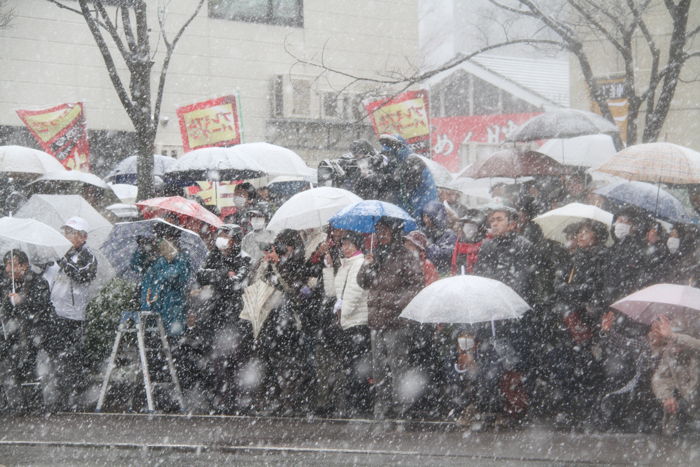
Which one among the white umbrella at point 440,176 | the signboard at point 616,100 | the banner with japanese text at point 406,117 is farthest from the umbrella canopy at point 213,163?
the signboard at point 616,100

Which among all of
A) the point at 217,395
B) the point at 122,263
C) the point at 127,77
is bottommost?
the point at 217,395

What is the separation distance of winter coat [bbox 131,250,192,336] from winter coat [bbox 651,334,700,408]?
14.9 ft

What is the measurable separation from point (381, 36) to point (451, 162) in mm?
3587

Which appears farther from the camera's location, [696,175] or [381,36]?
[381,36]

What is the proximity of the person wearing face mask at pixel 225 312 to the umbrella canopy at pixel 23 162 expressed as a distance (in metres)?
2.94

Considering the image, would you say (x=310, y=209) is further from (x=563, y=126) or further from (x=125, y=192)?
(x=125, y=192)

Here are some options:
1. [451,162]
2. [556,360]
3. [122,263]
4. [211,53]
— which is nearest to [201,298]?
[122,263]

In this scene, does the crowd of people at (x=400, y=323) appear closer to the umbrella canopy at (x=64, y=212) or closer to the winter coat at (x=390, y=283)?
the winter coat at (x=390, y=283)

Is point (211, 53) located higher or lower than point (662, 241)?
higher

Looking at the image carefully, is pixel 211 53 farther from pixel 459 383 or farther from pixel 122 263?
pixel 459 383

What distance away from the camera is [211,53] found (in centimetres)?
1770

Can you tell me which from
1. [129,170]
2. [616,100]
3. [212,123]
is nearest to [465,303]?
[129,170]

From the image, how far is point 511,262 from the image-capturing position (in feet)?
24.0

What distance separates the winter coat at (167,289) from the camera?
7.96 metres
